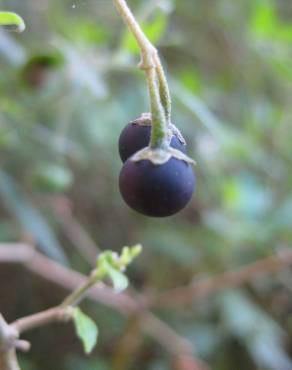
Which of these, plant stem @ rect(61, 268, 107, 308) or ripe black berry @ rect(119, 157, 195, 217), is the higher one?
ripe black berry @ rect(119, 157, 195, 217)

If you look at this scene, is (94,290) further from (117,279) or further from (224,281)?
(117,279)

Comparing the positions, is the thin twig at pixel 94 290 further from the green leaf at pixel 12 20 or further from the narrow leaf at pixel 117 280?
the green leaf at pixel 12 20

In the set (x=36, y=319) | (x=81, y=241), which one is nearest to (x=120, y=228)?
(x=81, y=241)

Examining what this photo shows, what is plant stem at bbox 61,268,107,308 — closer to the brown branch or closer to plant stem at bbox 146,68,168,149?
plant stem at bbox 146,68,168,149

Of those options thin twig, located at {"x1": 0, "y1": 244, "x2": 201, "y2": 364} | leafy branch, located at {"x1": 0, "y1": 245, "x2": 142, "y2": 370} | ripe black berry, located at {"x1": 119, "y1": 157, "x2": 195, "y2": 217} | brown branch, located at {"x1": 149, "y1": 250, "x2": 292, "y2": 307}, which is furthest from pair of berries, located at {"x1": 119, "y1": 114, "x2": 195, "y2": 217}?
brown branch, located at {"x1": 149, "y1": 250, "x2": 292, "y2": 307}

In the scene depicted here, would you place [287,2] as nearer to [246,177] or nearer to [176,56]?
[176,56]

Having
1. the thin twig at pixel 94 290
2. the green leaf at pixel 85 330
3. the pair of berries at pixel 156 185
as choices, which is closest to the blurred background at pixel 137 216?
the thin twig at pixel 94 290
